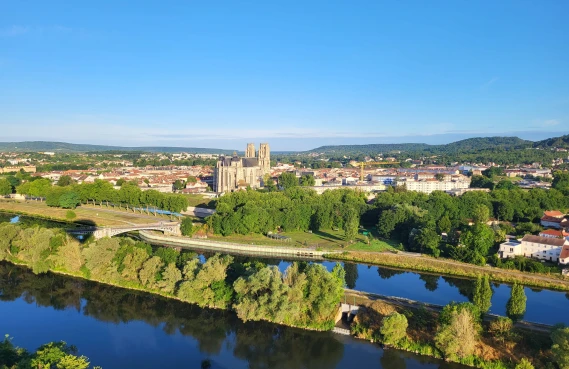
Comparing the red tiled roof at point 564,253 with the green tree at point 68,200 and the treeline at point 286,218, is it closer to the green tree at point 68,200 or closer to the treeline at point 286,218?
the treeline at point 286,218

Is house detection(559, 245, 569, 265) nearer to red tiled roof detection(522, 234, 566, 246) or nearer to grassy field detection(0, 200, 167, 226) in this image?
red tiled roof detection(522, 234, 566, 246)

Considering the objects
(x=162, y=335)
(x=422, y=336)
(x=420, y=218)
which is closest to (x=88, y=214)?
(x=162, y=335)

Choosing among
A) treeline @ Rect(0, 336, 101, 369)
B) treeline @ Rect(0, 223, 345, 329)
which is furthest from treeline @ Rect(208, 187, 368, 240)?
treeline @ Rect(0, 336, 101, 369)

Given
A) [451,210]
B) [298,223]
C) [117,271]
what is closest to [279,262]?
[298,223]

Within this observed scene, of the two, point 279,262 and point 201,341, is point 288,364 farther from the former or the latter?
point 279,262

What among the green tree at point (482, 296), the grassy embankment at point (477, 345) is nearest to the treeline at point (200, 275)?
the grassy embankment at point (477, 345)

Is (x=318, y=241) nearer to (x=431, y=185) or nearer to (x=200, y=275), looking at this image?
(x=200, y=275)
